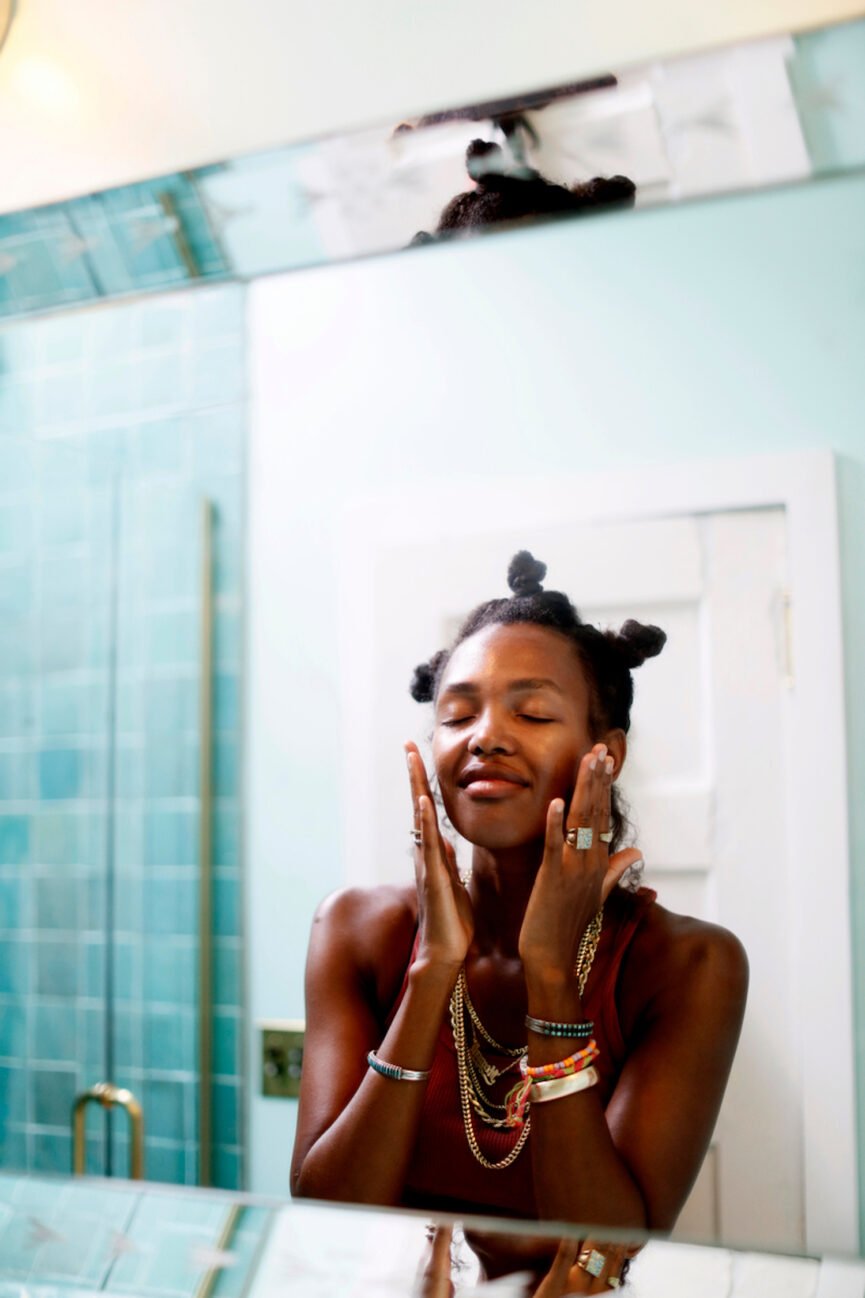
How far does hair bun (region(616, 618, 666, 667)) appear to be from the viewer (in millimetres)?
602

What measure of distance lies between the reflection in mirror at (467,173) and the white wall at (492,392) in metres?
0.02

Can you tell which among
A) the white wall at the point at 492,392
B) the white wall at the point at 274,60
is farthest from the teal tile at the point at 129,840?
the white wall at the point at 274,60

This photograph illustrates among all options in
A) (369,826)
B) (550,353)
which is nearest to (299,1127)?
(369,826)

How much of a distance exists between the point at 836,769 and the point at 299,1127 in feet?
1.24

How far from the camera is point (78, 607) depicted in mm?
793

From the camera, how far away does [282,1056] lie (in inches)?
26.2

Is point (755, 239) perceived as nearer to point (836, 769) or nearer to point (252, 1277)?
point (836, 769)

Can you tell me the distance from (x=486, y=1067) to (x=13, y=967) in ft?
1.27

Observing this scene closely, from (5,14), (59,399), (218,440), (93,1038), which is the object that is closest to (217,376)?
(218,440)

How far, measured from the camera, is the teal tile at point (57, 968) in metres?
0.76

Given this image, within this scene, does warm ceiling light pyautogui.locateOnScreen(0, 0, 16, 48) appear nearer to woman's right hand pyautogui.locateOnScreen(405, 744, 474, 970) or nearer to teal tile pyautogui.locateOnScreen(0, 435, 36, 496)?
teal tile pyautogui.locateOnScreen(0, 435, 36, 496)

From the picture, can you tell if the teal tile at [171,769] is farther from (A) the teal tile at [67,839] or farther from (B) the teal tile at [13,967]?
(B) the teal tile at [13,967]

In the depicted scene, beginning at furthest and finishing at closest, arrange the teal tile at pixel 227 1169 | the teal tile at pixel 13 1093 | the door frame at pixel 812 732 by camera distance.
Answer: the teal tile at pixel 13 1093
the teal tile at pixel 227 1169
the door frame at pixel 812 732

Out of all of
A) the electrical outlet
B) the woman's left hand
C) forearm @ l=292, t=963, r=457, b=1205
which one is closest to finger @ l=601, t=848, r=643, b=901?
the woman's left hand
